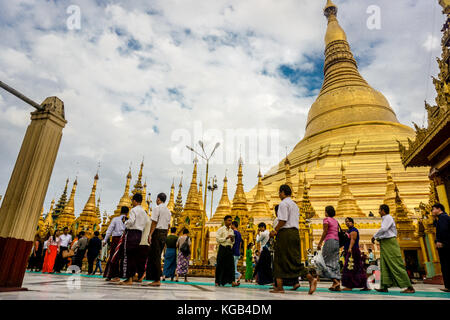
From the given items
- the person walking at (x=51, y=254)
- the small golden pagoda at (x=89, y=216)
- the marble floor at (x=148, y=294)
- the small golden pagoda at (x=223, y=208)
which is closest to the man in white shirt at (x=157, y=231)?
the marble floor at (x=148, y=294)

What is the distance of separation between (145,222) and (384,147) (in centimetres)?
2556

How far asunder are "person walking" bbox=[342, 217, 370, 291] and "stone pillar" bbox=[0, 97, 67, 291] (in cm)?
565

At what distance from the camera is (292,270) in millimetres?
4266

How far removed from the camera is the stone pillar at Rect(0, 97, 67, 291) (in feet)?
11.0

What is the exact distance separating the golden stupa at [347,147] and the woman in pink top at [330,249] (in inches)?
543

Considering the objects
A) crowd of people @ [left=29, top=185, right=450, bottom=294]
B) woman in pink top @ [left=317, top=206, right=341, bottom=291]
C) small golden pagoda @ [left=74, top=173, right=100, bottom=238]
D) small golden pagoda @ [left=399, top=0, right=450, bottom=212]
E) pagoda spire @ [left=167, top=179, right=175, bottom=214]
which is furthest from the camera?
pagoda spire @ [left=167, top=179, right=175, bottom=214]

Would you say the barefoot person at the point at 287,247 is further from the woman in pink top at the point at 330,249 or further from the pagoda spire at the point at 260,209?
the pagoda spire at the point at 260,209

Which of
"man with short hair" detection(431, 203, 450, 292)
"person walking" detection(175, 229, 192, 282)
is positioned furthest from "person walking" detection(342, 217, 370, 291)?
"person walking" detection(175, 229, 192, 282)

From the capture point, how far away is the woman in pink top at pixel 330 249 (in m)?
5.46

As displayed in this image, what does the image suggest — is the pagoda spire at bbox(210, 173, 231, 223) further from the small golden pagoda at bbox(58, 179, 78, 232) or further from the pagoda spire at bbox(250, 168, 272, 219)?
the small golden pagoda at bbox(58, 179, 78, 232)

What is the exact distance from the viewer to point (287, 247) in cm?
436

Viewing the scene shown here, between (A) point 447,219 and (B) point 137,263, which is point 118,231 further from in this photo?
(A) point 447,219

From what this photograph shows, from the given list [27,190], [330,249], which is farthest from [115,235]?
[330,249]
